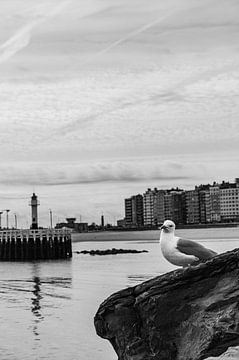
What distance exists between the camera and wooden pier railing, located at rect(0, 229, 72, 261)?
302ft

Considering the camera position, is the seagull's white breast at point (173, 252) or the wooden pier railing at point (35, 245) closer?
the seagull's white breast at point (173, 252)

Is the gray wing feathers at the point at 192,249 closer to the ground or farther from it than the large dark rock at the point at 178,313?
farther from it

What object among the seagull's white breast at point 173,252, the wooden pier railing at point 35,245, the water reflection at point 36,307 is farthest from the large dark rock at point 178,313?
the wooden pier railing at point 35,245

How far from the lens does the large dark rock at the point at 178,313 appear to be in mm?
11141

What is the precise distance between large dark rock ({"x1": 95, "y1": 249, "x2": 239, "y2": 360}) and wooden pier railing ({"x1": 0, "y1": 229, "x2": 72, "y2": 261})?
7937 centimetres

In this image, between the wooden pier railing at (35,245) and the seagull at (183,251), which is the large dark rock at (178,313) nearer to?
the seagull at (183,251)

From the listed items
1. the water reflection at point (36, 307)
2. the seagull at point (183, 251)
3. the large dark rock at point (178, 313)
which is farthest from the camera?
the water reflection at point (36, 307)

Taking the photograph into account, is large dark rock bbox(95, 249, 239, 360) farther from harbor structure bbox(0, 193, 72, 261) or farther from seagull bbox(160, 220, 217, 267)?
harbor structure bbox(0, 193, 72, 261)

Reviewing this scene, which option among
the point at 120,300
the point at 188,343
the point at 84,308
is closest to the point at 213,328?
the point at 188,343

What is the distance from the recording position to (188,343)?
11594 mm

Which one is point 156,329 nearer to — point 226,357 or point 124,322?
point 124,322

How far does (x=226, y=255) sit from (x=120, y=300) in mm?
2198

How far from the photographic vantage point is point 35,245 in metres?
92.5

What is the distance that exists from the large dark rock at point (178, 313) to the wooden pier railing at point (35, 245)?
79.4 metres
